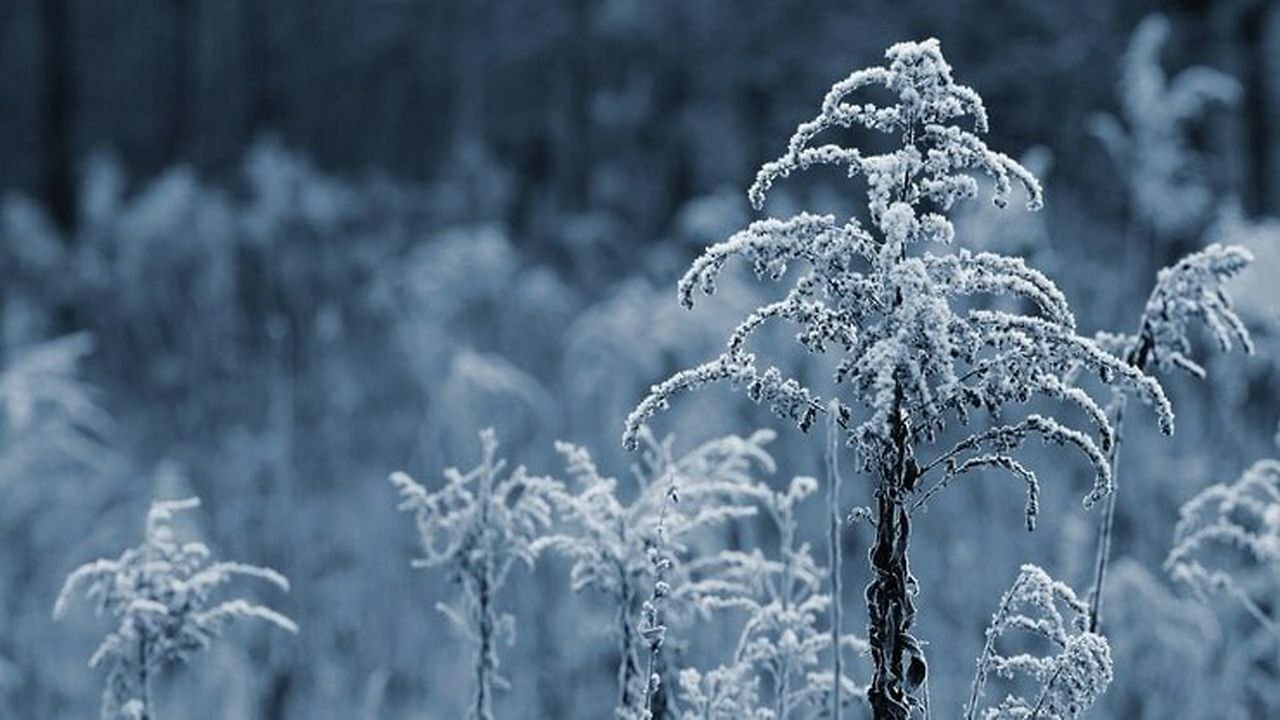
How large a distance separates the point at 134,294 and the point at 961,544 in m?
7.42

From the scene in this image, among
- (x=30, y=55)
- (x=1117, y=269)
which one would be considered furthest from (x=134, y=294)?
(x=30, y=55)

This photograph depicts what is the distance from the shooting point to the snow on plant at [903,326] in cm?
169

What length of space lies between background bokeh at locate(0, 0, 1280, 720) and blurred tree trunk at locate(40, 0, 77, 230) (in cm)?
3

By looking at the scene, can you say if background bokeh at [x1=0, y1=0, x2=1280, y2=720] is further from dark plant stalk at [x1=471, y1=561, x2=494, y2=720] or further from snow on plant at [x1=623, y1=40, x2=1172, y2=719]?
snow on plant at [x1=623, y1=40, x2=1172, y2=719]

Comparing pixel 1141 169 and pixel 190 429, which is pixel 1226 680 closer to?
pixel 1141 169

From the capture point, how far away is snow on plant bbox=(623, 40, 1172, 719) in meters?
1.69

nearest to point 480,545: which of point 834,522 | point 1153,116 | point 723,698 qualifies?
point 723,698

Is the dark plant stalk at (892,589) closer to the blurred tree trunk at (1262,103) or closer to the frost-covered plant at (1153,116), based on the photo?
the frost-covered plant at (1153,116)

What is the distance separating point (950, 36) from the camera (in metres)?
11.5

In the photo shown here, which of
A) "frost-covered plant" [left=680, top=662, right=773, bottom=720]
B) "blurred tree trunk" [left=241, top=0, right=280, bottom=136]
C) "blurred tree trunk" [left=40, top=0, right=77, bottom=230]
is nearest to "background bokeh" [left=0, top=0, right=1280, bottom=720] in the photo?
"blurred tree trunk" [left=40, top=0, right=77, bottom=230]

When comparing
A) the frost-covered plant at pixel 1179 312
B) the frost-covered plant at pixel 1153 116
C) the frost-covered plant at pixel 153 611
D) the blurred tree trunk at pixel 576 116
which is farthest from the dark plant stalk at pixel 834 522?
the blurred tree trunk at pixel 576 116

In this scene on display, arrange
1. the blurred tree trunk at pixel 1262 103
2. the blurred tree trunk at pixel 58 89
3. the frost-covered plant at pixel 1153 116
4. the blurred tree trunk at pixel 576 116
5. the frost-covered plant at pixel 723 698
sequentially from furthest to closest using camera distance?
the blurred tree trunk at pixel 576 116 → the blurred tree trunk at pixel 58 89 → the blurred tree trunk at pixel 1262 103 → the frost-covered plant at pixel 1153 116 → the frost-covered plant at pixel 723 698

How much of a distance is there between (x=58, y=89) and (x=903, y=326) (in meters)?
14.5

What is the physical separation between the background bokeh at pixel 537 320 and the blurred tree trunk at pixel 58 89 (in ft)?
0.11
